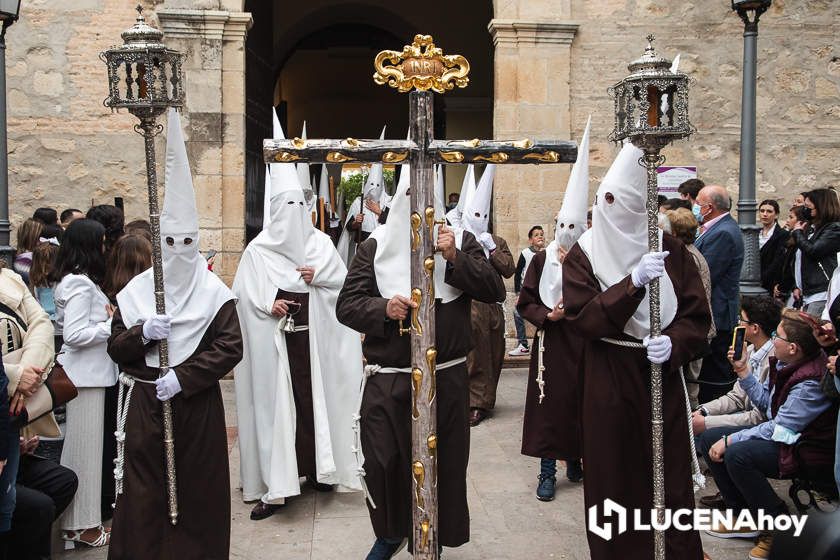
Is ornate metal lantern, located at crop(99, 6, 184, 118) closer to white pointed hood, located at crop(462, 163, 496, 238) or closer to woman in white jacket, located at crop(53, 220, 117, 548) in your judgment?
woman in white jacket, located at crop(53, 220, 117, 548)

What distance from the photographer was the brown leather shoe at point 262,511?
5.36 meters

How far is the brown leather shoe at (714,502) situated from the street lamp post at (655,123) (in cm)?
180

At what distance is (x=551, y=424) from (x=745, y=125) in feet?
12.9

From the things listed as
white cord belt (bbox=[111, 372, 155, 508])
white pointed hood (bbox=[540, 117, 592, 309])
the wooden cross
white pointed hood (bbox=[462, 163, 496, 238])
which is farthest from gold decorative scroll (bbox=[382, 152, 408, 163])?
white pointed hood (bbox=[462, 163, 496, 238])

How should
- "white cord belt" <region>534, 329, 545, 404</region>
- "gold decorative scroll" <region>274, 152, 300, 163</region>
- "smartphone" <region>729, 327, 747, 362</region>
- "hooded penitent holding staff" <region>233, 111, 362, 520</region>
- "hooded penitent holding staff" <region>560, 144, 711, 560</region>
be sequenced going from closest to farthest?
"gold decorative scroll" <region>274, 152, 300, 163</region>
"hooded penitent holding staff" <region>560, 144, 711, 560</region>
"smartphone" <region>729, 327, 747, 362</region>
"hooded penitent holding staff" <region>233, 111, 362, 520</region>
"white cord belt" <region>534, 329, 545, 404</region>

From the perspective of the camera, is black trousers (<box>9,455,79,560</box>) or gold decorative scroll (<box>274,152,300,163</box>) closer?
gold decorative scroll (<box>274,152,300,163</box>)

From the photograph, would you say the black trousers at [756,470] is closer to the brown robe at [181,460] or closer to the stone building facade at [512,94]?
the brown robe at [181,460]

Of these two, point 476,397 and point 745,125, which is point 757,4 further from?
Result: point 476,397

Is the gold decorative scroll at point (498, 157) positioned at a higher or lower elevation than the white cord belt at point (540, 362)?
higher

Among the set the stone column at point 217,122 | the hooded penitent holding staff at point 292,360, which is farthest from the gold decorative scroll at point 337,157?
the stone column at point 217,122

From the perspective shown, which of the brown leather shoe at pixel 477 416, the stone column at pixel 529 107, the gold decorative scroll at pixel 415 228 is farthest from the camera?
the stone column at pixel 529 107

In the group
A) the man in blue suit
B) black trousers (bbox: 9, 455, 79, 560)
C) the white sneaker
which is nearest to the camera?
black trousers (bbox: 9, 455, 79, 560)

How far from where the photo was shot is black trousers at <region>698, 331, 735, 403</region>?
21.0ft

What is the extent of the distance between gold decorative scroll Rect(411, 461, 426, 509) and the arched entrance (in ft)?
23.2
